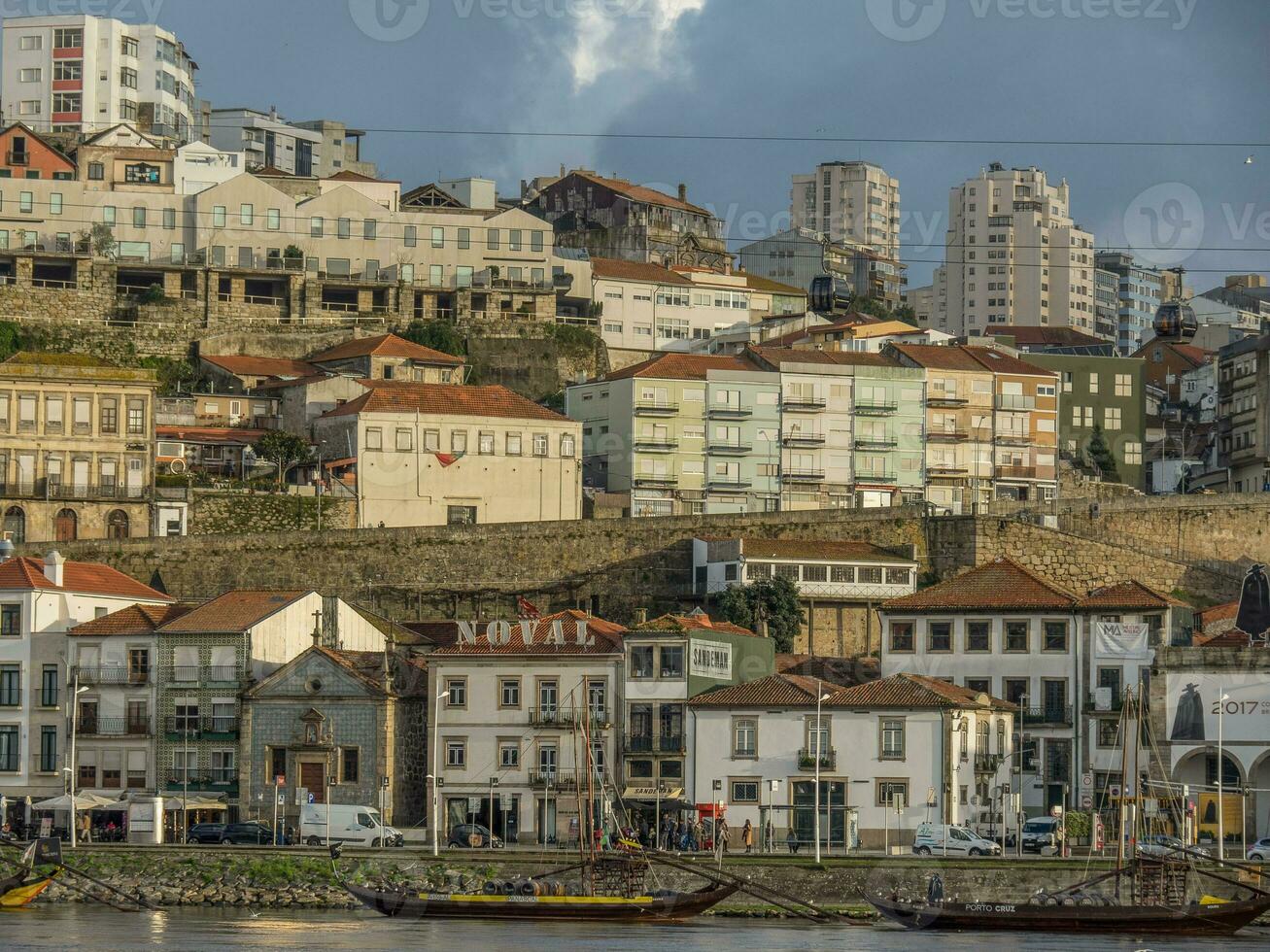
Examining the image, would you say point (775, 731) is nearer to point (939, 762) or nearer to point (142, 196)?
point (939, 762)

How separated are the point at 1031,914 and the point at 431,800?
1958cm

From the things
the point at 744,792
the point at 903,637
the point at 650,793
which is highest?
the point at 903,637

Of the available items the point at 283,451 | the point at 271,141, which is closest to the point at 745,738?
the point at 283,451

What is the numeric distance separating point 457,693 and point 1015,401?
184 feet

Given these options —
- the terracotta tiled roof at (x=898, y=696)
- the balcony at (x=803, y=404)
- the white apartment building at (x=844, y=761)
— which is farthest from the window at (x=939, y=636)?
the balcony at (x=803, y=404)

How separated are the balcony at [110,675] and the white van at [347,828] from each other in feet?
31.4

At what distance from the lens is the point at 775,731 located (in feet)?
258

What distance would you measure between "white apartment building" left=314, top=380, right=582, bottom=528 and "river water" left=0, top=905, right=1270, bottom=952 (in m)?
42.4

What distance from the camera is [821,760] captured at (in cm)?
7800

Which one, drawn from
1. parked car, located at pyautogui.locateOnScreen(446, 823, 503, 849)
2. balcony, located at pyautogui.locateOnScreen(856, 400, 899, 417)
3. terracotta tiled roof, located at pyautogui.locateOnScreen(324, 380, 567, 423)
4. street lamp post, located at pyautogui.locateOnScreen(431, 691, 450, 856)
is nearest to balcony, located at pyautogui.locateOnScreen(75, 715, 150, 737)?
street lamp post, located at pyautogui.locateOnScreen(431, 691, 450, 856)

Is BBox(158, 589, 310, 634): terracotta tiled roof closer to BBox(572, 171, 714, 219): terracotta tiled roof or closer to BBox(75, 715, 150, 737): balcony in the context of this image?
BBox(75, 715, 150, 737): balcony

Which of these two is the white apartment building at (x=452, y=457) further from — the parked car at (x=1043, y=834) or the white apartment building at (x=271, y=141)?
the white apartment building at (x=271, y=141)

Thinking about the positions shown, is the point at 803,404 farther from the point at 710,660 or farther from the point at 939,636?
the point at 710,660

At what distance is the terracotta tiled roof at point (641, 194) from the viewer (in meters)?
170
